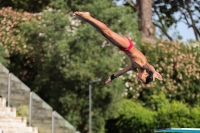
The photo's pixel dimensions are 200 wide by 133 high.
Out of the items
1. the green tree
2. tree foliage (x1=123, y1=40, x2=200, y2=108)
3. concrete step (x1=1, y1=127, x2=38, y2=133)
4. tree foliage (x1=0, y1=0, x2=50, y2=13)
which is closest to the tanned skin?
concrete step (x1=1, y1=127, x2=38, y2=133)

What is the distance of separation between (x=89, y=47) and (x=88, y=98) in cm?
295

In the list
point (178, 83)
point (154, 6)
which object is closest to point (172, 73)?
point (178, 83)

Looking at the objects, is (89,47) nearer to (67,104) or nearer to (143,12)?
(67,104)

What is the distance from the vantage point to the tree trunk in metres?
46.7

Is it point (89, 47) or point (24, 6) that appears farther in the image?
point (24, 6)

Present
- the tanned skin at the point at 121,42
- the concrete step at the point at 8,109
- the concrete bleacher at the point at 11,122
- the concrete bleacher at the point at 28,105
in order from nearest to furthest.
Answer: the tanned skin at the point at 121,42 < the concrete bleacher at the point at 11,122 < the concrete step at the point at 8,109 < the concrete bleacher at the point at 28,105

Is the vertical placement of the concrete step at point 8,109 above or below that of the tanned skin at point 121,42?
below

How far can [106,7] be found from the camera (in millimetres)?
40781

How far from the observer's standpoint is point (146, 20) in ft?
155

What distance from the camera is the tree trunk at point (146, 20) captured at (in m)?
46.7

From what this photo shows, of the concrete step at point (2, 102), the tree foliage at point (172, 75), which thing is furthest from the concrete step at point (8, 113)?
the tree foliage at point (172, 75)

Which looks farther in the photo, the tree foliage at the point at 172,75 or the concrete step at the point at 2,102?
the tree foliage at the point at 172,75

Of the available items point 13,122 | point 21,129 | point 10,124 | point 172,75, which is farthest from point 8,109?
point 172,75

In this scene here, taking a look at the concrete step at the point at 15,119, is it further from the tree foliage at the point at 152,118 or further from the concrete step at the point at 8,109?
the tree foliage at the point at 152,118
